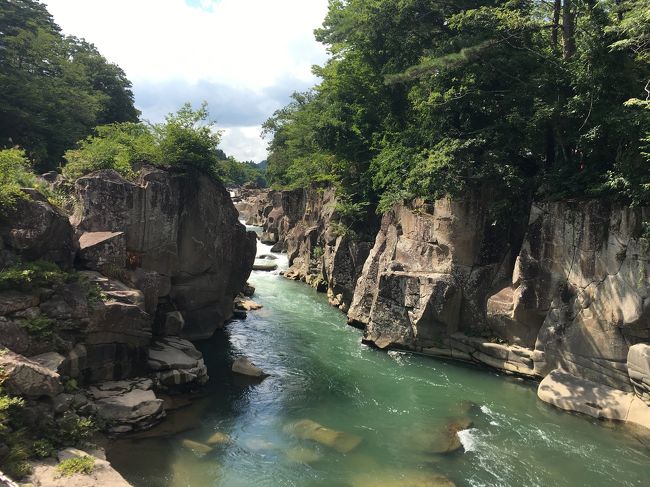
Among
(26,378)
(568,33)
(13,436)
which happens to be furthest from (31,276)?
(568,33)

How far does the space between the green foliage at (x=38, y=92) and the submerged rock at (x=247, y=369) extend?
18779 mm

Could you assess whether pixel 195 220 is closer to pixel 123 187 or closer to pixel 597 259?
pixel 123 187

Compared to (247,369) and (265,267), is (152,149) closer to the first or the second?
(247,369)

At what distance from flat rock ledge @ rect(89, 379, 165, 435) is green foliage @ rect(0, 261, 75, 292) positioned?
3.27 metres

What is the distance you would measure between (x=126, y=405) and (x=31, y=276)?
4.35 meters

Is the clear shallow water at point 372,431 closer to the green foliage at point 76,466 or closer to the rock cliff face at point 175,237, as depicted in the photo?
the green foliage at point 76,466

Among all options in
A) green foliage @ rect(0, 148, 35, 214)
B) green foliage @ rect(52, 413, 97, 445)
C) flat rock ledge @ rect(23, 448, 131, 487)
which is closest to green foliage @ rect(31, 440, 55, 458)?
flat rock ledge @ rect(23, 448, 131, 487)

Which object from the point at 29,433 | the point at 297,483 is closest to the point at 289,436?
the point at 297,483

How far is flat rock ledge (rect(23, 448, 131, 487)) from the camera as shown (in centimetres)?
847

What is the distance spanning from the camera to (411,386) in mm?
16297

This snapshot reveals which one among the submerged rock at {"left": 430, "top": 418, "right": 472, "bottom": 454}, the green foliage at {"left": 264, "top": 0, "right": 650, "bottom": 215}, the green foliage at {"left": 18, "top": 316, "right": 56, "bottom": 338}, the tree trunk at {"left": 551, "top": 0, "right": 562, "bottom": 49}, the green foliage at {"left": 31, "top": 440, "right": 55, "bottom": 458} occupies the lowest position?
the submerged rock at {"left": 430, "top": 418, "right": 472, "bottom": 454}

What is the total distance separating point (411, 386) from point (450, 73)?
13724 mm

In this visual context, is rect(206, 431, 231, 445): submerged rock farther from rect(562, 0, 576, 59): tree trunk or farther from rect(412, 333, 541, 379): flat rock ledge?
rect(562, 0, 576, 59): tree trunk

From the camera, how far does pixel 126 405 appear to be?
40.3ft
